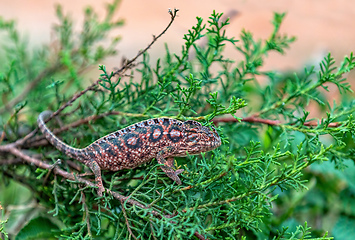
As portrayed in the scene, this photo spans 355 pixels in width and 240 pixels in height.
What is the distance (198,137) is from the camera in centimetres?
103

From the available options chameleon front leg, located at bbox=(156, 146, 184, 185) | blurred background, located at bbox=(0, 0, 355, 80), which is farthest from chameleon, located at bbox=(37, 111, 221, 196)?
blurred background, located at bbox=(0, 0, 355, 80)

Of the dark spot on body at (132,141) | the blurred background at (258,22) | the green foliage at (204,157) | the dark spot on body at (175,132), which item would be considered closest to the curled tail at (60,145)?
the green foliage at (204,157)

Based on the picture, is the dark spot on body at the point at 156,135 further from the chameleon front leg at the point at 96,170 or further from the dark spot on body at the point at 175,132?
the chameleon front leg at the point at 96,170

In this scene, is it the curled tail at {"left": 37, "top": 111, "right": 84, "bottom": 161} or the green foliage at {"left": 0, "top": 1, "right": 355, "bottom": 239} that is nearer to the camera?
the green foliage at {"left": 0, "top": 1, "right": 355, "bottom": 239}

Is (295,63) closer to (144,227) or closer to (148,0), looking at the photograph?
(148,0)

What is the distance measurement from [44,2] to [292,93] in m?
5.78

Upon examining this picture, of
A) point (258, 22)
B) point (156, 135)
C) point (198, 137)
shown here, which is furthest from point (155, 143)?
point (258, 22)

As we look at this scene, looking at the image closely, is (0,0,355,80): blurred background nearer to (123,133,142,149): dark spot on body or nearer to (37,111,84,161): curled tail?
(37,111,84,161): curled tail

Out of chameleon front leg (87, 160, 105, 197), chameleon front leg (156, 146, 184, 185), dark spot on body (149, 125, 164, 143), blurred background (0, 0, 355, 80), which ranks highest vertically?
blurred background (0, 0, 355, 80)

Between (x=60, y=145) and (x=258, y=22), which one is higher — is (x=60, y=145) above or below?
below

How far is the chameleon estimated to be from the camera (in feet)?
3.39

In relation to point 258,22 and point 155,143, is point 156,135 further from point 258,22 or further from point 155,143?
point 258,22

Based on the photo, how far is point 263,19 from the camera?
185 inches

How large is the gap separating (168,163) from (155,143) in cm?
7
